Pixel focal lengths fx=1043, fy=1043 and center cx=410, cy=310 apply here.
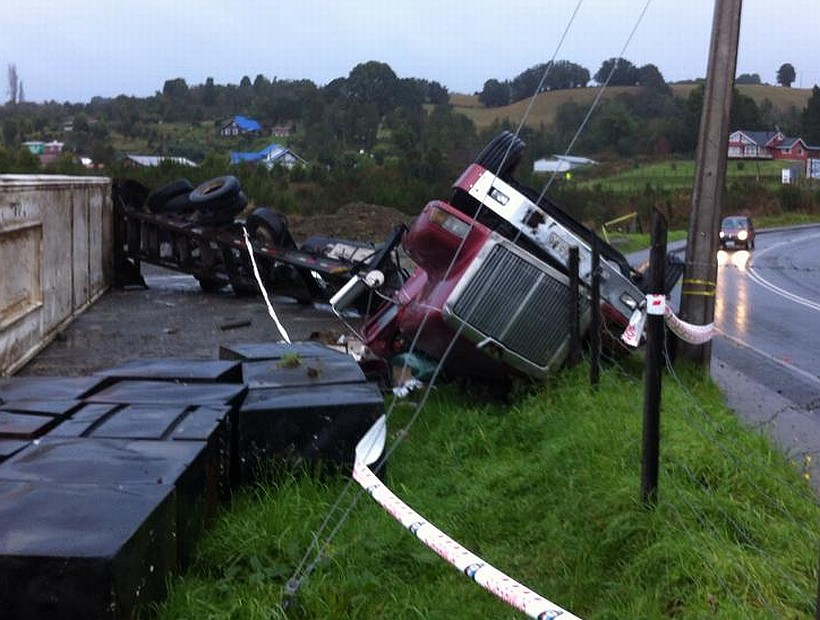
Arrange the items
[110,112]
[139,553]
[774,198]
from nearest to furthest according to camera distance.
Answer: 1. [139,553]
2. [774,198]
3. [110,112]

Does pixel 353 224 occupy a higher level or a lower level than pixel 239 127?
lower

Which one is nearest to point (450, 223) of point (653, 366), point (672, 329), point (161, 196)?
point (672, 329)

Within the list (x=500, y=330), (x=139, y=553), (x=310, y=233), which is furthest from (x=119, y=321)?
(x=310, y=233)

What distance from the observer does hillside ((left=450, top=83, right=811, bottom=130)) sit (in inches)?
822

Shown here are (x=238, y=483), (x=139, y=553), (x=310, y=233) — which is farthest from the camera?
(x=310, y=233)

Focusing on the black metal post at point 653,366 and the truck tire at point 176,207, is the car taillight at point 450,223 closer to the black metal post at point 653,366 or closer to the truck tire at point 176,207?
the black metal post at point 653,366

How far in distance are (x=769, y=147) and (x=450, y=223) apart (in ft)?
50.4

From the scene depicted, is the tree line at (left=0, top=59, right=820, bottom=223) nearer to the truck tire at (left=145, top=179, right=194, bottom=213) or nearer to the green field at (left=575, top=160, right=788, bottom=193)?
the green field at (left=575, top=160, right=788, bottom=193)

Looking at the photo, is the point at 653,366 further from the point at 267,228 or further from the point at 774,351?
the point at 267,228

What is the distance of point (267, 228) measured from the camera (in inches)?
641

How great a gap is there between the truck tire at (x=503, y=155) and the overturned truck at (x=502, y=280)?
0.01 m

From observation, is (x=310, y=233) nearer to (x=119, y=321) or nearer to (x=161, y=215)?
(x=161, y=215)

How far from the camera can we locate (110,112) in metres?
78.6

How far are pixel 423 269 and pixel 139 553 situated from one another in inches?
197
